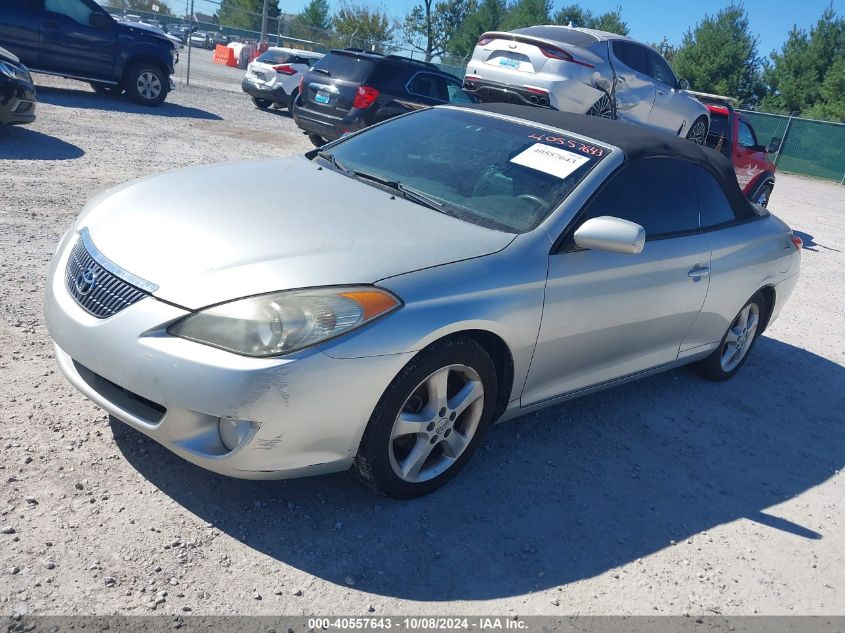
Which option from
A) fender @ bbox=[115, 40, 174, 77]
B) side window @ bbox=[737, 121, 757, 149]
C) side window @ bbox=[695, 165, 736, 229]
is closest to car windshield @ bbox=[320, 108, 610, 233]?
side window @ bbox=[695, 165, 736, 229]

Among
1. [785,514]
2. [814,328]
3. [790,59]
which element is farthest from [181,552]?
[790,59]

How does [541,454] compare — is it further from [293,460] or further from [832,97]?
[832,97]

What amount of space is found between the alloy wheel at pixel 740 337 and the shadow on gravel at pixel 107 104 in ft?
35.7

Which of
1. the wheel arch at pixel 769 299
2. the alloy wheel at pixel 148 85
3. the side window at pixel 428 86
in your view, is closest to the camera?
the wheel arch at pixel 769 299

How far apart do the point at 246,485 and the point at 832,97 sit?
4135cm

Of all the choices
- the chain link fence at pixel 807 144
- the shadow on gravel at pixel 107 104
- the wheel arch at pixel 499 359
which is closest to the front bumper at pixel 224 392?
the wheel arch at pixel 499 359

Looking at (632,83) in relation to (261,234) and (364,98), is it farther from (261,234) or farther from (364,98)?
(261,234)

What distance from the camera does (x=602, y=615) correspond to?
9.19 ft

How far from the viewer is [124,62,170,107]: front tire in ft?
44.4

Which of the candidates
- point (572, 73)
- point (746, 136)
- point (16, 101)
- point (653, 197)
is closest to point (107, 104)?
point (16, 101)

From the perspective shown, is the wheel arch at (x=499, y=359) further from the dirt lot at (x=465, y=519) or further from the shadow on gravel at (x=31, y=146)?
the shadow on gravel at (x=31, y=146)

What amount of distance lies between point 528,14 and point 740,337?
54679 millimetres

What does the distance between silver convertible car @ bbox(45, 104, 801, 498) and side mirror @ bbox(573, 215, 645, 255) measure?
10 mm

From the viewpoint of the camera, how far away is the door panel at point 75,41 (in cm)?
1257
